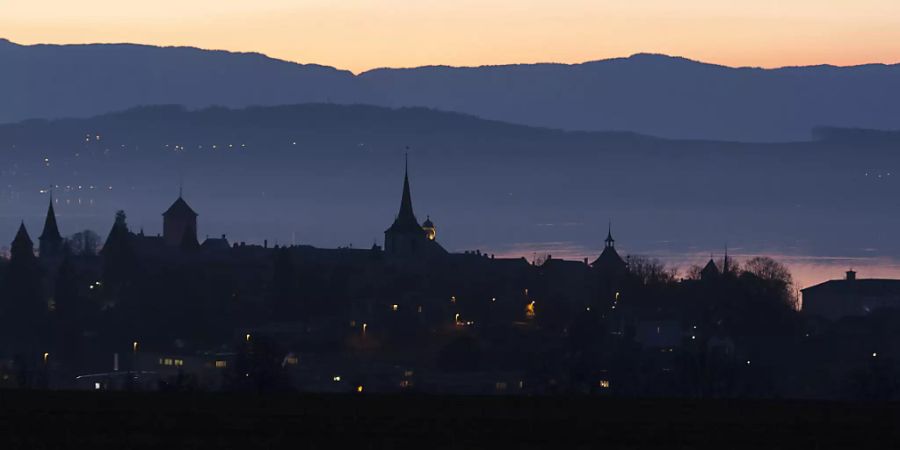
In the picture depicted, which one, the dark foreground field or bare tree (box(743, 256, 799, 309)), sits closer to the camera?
the dark foreground field

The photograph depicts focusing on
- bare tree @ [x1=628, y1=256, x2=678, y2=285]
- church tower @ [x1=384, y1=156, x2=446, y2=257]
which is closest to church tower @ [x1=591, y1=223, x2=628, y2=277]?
bare tree @ [x1=628, y1=256, x2=678, y2=285]

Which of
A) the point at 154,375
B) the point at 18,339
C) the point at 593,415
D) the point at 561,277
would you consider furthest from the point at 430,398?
the point at 561,277

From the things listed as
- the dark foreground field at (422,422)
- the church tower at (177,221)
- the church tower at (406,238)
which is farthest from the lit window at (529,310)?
the dark foreground field at (422,422)

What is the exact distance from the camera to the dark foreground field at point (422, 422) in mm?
23094

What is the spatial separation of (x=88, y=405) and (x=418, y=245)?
123797 millimetres

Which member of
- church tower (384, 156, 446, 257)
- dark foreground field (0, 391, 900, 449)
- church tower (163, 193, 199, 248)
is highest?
church tower (163, 193, 199, 248)

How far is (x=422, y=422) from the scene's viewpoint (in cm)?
2433

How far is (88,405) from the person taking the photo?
81.9 ft

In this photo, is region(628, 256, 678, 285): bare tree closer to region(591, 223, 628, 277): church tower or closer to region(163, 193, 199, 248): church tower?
region(591, 223, 628, 277): church tower

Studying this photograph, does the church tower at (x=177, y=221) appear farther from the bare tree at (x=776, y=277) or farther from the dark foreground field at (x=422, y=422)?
the dark foreground field at (x=422, y=422)

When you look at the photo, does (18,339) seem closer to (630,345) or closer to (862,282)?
(630,345)

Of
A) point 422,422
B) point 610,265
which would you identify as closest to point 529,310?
point 610,265

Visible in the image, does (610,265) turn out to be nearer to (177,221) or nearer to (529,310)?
(529,310)

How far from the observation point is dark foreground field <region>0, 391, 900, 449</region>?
23.1 m
